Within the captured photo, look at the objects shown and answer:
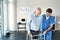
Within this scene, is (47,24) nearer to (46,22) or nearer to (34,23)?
(46,22)

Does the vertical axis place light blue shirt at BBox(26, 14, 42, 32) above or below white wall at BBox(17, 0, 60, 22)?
below

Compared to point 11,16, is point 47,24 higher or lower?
lower

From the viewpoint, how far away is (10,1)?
8.58m

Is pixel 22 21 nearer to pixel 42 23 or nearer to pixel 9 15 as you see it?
pixel 9 15

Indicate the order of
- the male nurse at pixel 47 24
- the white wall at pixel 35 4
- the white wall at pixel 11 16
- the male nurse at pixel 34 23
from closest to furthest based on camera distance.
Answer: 1. the male nurse at pixel 34 23
2. the male nurse at pixel 47 24
3. the white wall at pixel 11 16
4. the white wall at pixel 35 4

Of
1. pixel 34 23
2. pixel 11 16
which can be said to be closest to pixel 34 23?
pixel 34 23

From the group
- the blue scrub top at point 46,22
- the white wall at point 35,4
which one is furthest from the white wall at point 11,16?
the blue scrub top at point 46,22

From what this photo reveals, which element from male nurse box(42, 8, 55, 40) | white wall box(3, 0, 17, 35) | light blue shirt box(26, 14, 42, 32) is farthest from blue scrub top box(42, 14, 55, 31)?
white wall box(3, 0, 17, 35)

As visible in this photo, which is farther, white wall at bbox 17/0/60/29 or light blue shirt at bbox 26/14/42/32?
white wall at bbox 17/0/60/29

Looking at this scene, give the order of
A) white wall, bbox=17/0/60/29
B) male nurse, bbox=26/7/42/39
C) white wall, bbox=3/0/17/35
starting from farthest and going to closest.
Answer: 1. white wall, bbox=17/0/60/29
2. white wall, bbox=3/0/17/35
3. male nurse, bbox=26/7/42/39

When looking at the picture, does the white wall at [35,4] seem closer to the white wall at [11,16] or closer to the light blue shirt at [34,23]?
the white wall at [11,16]

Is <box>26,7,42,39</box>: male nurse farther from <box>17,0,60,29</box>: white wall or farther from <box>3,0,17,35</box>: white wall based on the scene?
<box>17,0,60,29</box>: white wall

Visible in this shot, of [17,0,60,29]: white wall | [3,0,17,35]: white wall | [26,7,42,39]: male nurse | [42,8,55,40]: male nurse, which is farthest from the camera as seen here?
[17,0,60,29]: white wall

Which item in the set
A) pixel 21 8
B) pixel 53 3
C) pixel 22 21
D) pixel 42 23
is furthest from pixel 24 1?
pixel 42 23
